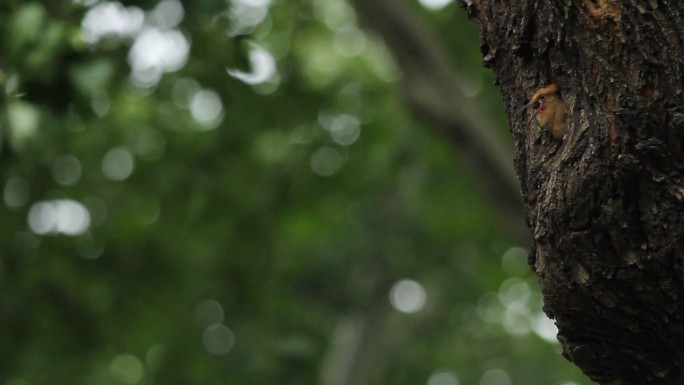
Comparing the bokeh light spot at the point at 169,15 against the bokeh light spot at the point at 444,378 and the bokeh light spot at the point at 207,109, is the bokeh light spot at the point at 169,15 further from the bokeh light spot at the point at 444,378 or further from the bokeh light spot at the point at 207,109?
the bokeh light spot at the point at 444,378

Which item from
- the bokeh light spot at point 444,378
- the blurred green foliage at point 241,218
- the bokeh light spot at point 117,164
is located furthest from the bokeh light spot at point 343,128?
the bokeh light spot at point 444,378

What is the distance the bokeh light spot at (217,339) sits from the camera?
10.4 m

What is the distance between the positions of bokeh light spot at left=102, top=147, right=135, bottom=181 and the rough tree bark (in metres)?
8.20

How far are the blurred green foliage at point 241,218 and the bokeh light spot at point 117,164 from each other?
24mm

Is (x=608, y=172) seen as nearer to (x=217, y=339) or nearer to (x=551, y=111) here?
(x=551, y=111)

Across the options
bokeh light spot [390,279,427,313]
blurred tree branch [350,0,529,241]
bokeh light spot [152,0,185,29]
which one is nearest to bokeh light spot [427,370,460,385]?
bokeh light spot [390,279,427,313]

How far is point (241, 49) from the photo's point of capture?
5152 mm

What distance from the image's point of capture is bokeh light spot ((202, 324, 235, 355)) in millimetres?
10352

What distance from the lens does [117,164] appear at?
10.9m

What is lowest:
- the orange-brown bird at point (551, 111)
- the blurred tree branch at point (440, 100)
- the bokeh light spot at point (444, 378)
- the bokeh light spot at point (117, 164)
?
the bokeh light spot at point (117, 164)

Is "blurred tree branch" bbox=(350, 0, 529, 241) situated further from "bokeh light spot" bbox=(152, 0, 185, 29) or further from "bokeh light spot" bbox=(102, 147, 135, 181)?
"bokeh light spot" bbox=(152, 0, 185, 29)

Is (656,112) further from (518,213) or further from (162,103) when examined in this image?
(162,103)

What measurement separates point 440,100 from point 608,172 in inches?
263

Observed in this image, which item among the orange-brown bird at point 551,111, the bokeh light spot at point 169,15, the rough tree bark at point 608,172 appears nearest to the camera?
the rough tree bark at point 608,172
